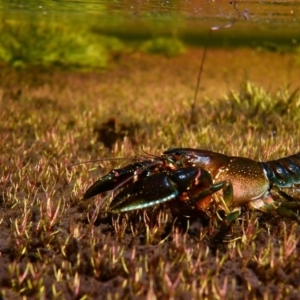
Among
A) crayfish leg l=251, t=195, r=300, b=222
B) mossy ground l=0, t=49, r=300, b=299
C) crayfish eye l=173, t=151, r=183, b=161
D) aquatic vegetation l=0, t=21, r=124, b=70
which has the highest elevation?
crayfish eye l=173, t=151, r=183, b=161

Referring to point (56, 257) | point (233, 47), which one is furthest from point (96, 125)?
point (233, 47)

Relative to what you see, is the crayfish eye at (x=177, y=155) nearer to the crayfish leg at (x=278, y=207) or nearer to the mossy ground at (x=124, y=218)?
the mossy ground at (x=124, y=218)

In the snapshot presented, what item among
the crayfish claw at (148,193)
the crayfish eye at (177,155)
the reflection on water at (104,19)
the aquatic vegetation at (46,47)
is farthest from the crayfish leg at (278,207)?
the aquatic vegetation at (46,47)

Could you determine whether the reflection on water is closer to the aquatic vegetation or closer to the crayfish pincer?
the aquatic vegetation

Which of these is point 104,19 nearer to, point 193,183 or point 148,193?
point 193,183

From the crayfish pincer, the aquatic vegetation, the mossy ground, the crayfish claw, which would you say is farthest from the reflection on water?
the crayfish claw

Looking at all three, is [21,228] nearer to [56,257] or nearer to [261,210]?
[56,257]
